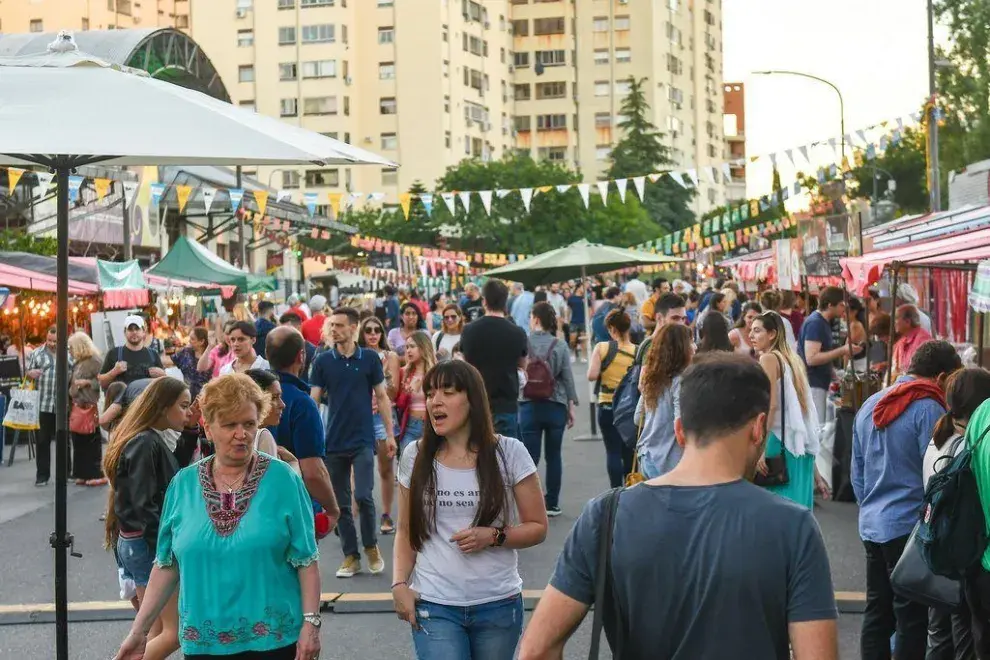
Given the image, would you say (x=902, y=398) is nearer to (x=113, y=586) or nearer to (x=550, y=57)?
(x=113, y=586)

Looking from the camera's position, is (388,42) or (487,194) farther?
(388,42)

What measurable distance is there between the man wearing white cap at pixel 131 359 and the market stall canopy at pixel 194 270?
33.1ft

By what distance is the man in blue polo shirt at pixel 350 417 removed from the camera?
938cm

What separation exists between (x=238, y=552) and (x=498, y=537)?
2.98 feet

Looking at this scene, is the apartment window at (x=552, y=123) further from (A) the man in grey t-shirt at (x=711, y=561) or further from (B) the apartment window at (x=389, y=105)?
(A) the man in grey t-shirt at (x=711, y=561)

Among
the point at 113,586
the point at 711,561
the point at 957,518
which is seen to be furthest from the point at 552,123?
the point at 711,561

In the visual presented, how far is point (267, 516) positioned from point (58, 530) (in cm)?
150

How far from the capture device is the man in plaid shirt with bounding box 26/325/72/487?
47.4ft

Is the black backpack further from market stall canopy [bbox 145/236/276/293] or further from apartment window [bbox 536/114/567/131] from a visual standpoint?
apartment window [bbox 536/114/567/131]

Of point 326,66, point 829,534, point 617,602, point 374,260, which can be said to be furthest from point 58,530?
point 326,66

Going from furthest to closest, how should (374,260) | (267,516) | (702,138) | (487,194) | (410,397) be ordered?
(702,138), (374,260), (487,194), (410,397), (267,516)

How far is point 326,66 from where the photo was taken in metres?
96.4

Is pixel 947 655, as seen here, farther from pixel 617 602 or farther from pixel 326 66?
pixel 326 66

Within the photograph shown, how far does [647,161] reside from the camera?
107438mm
